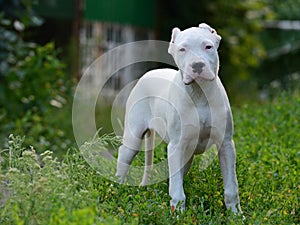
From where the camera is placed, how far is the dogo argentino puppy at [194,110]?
3861 mm

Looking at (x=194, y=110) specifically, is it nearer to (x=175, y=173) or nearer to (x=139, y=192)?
(x=175, y=173)

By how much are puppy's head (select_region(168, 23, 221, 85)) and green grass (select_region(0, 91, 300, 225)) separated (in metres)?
0.79

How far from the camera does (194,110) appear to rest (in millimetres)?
4020

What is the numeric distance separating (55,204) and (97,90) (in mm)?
8263

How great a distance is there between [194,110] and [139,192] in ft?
2.54

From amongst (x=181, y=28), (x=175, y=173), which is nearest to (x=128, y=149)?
(x=175, y=173)

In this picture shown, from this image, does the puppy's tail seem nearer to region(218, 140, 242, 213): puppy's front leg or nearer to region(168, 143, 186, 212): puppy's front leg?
region(168, 143, 186, 212): puppy's front leg

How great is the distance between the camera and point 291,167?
200 inches

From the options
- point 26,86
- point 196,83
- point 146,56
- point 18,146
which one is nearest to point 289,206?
point 196,83

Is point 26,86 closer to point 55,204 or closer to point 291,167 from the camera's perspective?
point 291,167

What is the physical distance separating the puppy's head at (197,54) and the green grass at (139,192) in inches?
31.1

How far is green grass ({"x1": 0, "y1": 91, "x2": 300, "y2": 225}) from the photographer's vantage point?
3.38 m

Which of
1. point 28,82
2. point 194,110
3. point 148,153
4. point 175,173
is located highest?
point 194,110

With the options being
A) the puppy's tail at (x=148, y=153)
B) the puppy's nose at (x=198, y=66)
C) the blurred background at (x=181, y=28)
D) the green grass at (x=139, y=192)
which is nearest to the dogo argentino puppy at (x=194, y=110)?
the puppy's nose at (x=198, y=66)
